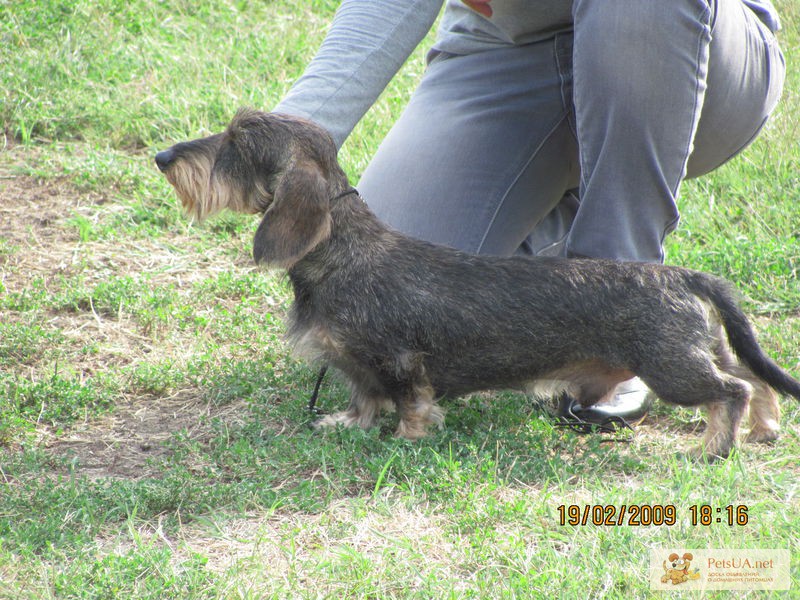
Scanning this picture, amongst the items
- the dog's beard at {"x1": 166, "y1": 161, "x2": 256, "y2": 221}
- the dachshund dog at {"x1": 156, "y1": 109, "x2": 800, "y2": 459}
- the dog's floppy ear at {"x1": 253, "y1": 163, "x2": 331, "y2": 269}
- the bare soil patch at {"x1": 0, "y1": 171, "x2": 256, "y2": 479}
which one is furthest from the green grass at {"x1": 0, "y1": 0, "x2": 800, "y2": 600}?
the dog's beard at {"x1": 166, "y1": 161, "x2": 256, "y2": 221}

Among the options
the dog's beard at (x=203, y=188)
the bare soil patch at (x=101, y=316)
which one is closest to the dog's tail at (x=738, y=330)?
the dog's beard at (x=203, y=188)

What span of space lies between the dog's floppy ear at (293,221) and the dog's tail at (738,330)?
1.40 meters

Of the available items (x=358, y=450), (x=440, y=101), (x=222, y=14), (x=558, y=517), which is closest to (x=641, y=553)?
(x=558, y=517)

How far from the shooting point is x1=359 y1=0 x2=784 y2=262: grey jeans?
337 centimetres

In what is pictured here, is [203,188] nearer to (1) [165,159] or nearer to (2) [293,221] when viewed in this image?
(1) [165,159]

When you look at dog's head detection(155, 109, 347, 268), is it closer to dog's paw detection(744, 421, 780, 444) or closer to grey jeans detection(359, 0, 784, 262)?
grey jeans detection(359, 0, 784, 262)

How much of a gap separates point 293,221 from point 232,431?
0.89m

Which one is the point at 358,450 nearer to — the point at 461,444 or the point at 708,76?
the point at 461,444

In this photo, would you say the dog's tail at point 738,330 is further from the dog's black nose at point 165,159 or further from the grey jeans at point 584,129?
the dog's black nose at point 165,159

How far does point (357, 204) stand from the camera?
3469 mm

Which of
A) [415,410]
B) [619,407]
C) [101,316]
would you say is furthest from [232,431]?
[619,407]

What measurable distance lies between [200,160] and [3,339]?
137cm
